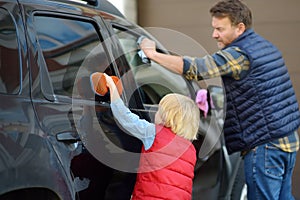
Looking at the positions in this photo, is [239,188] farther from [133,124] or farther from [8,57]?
[8,57]

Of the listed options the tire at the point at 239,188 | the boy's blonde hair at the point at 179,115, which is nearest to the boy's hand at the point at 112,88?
the boy's blonde hair at the point at 179,115

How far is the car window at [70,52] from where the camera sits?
305 centimetres

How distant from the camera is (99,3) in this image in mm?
3859

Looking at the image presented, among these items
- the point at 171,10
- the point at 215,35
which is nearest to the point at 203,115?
the point at 215,35

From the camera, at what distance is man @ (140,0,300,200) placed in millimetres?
3525

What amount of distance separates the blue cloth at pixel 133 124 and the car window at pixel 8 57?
1.89 feet

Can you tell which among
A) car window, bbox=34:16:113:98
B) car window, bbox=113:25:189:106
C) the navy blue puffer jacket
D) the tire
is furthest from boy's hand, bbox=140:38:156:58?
the tire

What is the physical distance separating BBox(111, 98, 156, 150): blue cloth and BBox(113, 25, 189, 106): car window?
556 millimetres

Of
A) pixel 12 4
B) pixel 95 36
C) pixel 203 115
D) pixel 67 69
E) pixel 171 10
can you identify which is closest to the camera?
pixel 12 4

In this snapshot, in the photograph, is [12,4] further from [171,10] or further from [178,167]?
[171,10]

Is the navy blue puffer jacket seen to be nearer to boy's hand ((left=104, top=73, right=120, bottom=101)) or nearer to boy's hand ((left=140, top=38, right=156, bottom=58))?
boy's hand ((left=140, top=38, right=156, bottom=58))

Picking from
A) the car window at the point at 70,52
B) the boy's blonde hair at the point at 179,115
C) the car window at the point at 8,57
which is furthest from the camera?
the boy's blonde hair at the point at 179,115

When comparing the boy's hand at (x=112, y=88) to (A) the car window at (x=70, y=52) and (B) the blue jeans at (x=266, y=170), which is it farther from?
(B) the blue jeans at (x=266, y=170)

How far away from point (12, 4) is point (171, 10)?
4.79m
